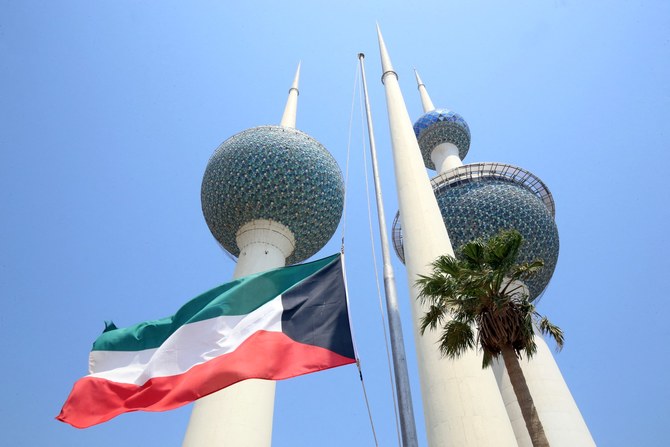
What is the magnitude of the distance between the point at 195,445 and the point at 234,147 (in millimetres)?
19023

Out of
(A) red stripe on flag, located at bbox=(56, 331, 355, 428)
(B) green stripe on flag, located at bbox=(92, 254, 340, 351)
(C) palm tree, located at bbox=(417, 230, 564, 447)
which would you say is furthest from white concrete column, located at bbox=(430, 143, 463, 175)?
(A) red stripe on flag, located at bbox=(56, 331, 355, 428)

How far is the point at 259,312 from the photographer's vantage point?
802 centimetres

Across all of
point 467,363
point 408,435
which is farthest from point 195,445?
point 408,435

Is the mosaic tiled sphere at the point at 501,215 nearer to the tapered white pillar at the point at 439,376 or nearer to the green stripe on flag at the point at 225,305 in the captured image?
the tapered white pillar at the point at 439,376

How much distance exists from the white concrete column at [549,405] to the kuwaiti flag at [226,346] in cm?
1629

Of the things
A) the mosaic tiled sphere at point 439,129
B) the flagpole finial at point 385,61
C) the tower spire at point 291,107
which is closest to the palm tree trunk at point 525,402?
the flagpole finial at point 385,61

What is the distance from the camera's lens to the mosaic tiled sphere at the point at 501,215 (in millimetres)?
31641

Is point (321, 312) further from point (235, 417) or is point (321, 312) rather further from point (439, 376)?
point (235, 417)

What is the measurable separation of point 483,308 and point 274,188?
69.4 feet

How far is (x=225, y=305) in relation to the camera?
8.27 m

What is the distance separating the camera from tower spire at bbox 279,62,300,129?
113ft

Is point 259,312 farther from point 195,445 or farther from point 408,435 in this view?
point 195,445

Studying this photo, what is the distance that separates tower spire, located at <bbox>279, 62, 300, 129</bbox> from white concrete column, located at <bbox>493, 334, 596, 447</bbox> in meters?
21.3

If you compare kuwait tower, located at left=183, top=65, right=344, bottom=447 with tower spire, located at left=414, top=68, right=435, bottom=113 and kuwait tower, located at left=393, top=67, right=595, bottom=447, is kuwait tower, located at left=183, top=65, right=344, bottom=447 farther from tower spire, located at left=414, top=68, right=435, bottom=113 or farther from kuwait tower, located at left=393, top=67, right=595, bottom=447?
tower spire, located at left=414, top=68, right=435, bottom=113
